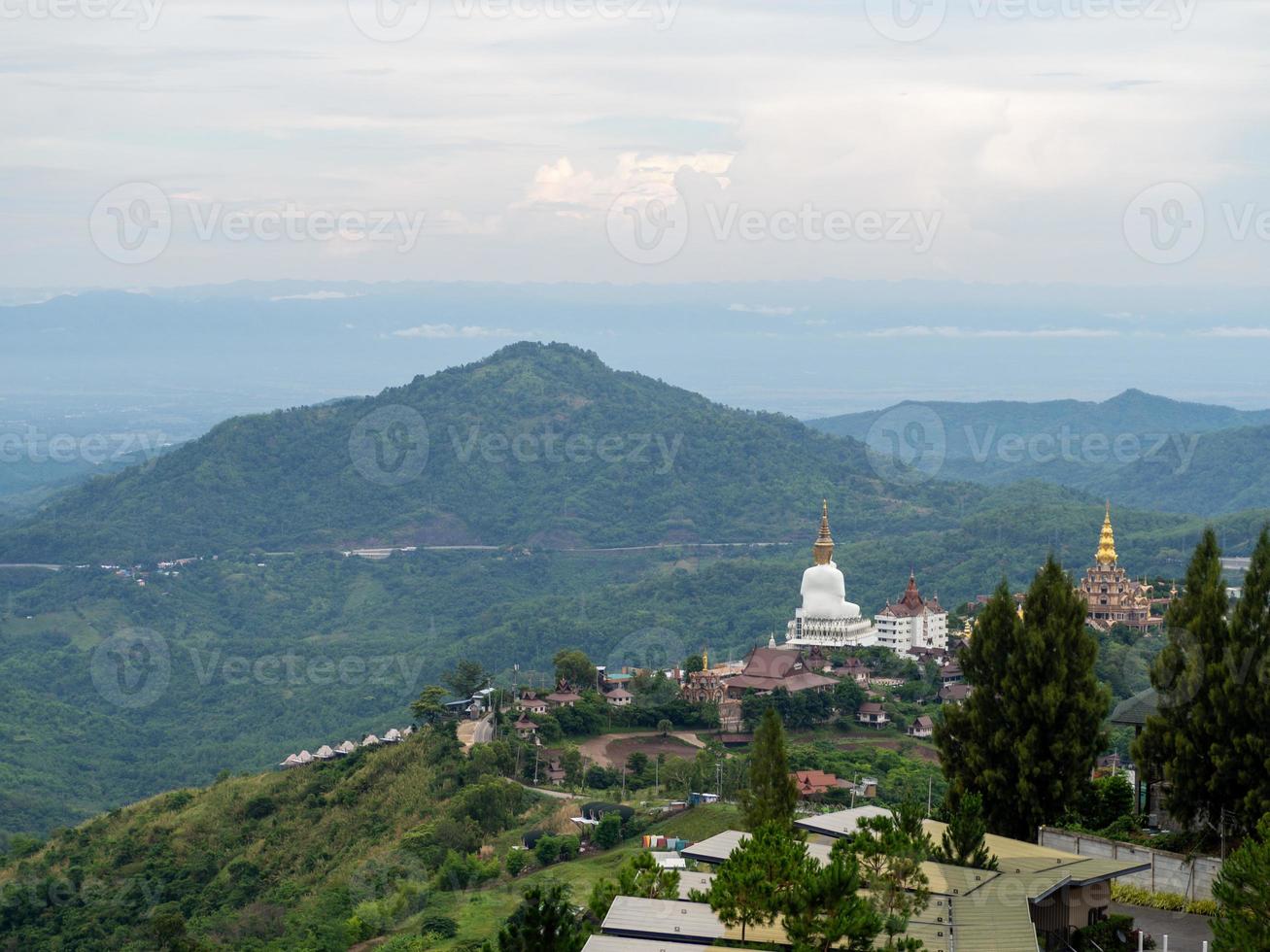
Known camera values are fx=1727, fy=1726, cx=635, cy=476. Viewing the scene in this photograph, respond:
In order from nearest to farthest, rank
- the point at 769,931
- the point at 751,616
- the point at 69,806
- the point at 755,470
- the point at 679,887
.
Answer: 1. the point at 769,931
2. the point at 679,887
3. the point at 69,806
4. the point at 751,616
5. the point at 755,470

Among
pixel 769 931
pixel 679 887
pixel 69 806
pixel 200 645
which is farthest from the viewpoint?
pixel 200 645

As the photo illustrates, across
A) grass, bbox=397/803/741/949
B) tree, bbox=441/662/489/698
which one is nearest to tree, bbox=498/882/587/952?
grass, bbox=397/803/741/949

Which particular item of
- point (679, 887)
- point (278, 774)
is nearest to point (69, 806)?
point (278, 774)

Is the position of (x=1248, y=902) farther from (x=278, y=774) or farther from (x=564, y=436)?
(x=564, y=436)

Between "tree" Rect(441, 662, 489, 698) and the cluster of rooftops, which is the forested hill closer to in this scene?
"tree" Rect(441, 662, 489, 698)

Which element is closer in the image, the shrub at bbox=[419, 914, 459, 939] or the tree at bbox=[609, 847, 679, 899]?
the tree at bbox=[609, 847, 679, 899]

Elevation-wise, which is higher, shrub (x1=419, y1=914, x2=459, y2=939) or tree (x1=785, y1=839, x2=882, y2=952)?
tree (x1=785, y1=839, x2=882, y2=952)

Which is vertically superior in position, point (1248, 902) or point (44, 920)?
point (1248, 902)
